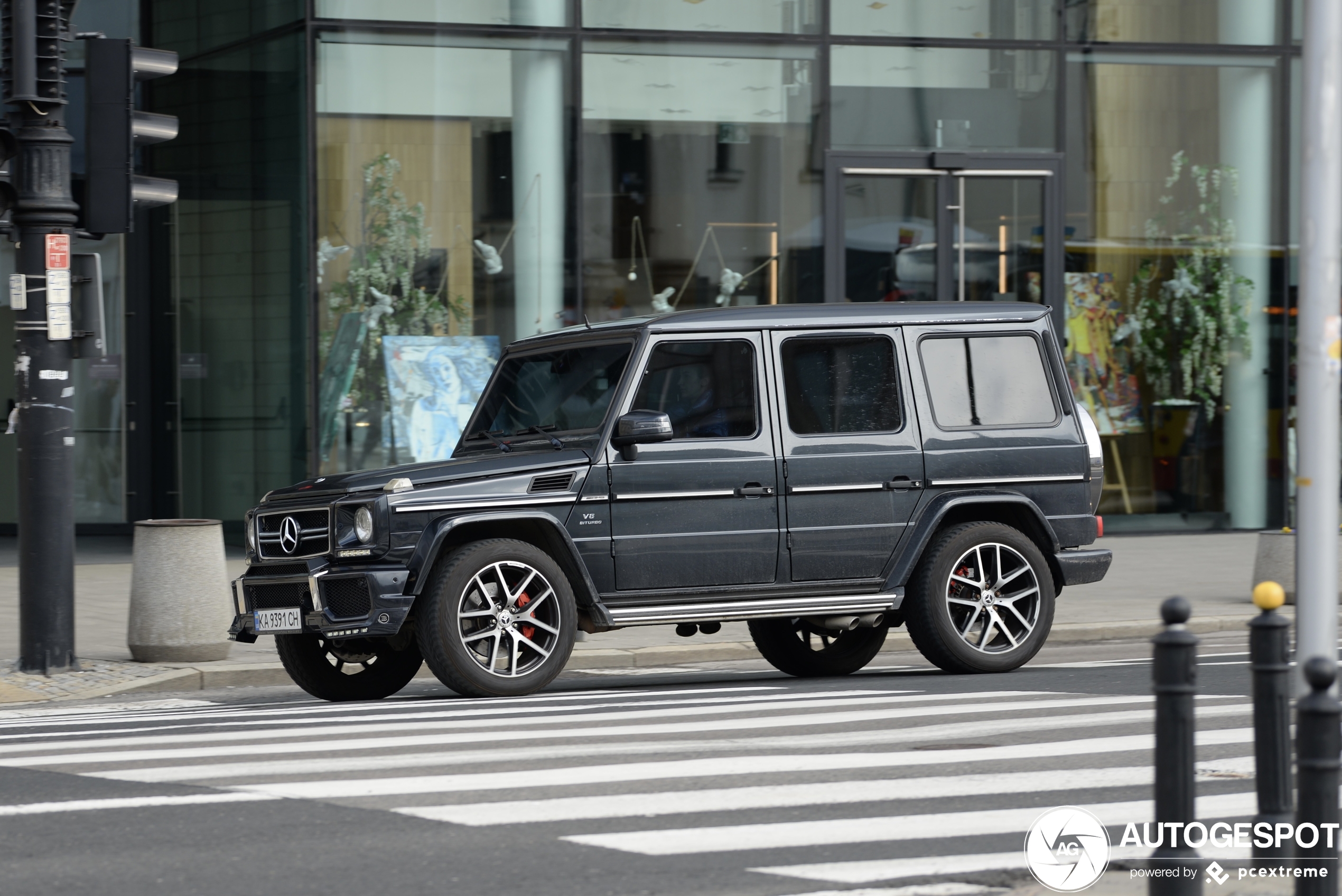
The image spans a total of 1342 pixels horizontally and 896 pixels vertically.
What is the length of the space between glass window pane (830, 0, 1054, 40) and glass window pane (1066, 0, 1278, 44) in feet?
1.43

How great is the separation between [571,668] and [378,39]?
9.21m

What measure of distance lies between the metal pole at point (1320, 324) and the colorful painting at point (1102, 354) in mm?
16154

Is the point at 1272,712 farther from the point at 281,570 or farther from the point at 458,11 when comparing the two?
the point at 458,11

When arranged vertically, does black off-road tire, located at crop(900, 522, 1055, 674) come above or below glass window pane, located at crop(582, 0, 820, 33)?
below

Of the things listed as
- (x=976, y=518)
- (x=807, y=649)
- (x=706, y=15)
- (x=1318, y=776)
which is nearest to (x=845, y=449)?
(x=976, y=518)

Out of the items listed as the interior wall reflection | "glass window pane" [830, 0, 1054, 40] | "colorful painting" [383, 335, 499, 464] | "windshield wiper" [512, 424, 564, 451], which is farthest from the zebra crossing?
the interior wall reflection

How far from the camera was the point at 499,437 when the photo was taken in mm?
10906

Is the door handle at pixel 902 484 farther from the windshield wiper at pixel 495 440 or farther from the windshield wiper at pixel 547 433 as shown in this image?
the windshield wiper at pixel 495 440

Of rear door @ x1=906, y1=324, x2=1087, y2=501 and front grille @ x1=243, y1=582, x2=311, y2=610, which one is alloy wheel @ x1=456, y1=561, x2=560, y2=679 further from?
rear door @ x1=906, y1=324, x2=1087, y2=501

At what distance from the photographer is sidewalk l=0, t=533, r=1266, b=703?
452 inches

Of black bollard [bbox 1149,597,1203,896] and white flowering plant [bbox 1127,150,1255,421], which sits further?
white flowering plant [bbox 1127,150,1255,421]

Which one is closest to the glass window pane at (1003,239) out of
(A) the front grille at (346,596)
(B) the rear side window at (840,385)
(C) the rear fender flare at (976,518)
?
(C) the rear fender flare at (976,518)

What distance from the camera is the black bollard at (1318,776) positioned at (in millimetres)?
4387

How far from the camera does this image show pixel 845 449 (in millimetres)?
10570
